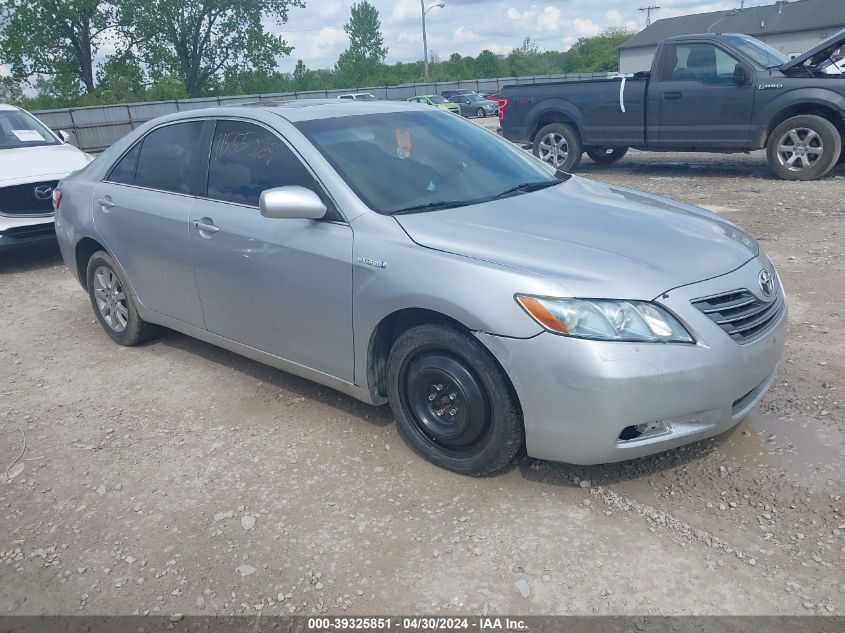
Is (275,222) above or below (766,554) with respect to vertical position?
above

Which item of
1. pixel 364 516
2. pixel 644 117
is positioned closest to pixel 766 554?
pixel 364 516

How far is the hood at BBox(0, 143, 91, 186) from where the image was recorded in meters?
7.91

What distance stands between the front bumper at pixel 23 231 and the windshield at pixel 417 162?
5.13 m

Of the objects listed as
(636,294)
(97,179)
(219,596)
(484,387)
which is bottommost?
(219,596)

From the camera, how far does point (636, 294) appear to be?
2939 millimetres

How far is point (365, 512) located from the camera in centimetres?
323

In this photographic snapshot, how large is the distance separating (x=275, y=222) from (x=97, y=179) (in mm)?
2072

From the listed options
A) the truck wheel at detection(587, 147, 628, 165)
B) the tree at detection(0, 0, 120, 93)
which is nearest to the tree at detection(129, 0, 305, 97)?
the tree at detection(0, 0, 120, 93)

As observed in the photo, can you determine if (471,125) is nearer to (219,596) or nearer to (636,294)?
(636,294)

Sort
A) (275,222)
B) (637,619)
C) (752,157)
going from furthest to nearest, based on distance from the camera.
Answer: (752,157), (275,222), (637,619)

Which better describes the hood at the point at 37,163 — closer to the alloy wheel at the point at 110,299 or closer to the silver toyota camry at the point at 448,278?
the alloy wheel at the point at 110,299

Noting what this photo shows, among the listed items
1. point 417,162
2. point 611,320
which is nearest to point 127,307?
point 417,162

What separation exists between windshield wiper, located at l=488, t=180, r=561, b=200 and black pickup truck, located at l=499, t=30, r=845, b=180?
7.11 metres

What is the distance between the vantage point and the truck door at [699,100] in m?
10.3
